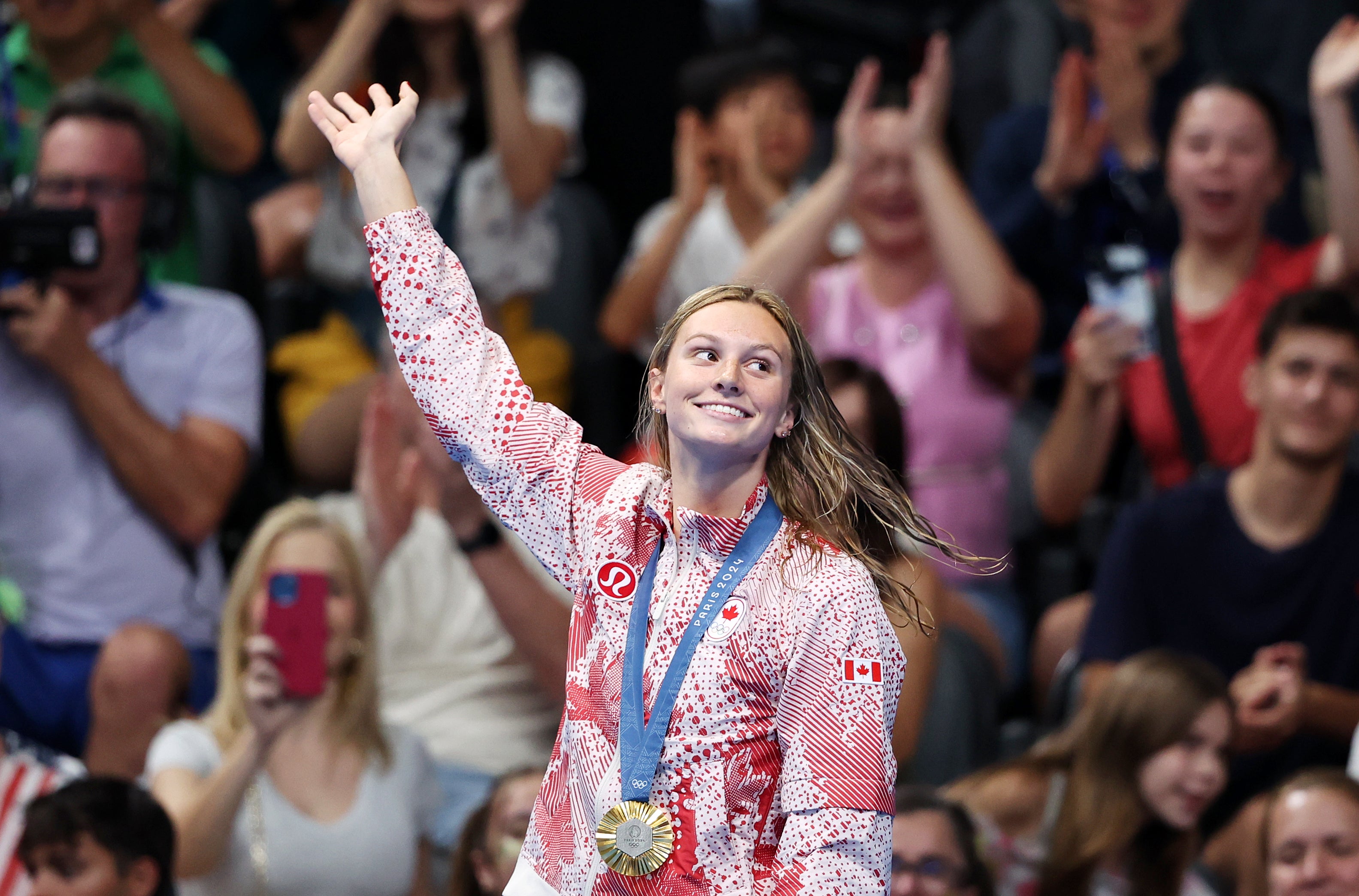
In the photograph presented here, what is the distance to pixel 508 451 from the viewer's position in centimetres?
224

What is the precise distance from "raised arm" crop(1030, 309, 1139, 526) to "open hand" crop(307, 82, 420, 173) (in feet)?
8.09

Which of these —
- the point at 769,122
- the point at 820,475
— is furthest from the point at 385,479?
the point at 820,475

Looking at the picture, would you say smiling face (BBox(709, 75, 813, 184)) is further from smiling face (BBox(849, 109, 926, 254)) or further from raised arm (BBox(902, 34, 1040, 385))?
raised arm (BBox(902, 34, 1040, 385))

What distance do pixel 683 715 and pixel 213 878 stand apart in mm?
1917

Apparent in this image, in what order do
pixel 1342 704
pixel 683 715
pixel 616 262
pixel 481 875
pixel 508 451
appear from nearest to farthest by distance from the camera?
pixel 683 715, pixel 508 451, pixel 481 875, pixel 1342 704, pixel 616 262

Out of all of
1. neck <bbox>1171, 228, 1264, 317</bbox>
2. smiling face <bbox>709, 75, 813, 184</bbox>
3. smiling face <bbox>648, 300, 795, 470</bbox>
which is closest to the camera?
smiling face <bbox>648, 300, 795, 470</bbox>

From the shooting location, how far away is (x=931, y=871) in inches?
136

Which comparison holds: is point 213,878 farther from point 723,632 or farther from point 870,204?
point 870,204

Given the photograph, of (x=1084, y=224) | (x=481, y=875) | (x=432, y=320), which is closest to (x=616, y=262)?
A: (x=1084, y=224)

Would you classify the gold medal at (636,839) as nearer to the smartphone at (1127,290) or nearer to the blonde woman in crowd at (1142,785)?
the blonde woman in crowd at (1142,785)

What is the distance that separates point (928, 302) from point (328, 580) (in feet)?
5.79

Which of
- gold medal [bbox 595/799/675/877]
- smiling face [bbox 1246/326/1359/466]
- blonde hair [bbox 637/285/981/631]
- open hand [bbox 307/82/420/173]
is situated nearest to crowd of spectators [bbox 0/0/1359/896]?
smiling face [bbox 1246/326/1359/466]

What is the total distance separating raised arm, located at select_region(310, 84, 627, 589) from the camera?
88.1 inches

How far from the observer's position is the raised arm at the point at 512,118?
4715 mm
